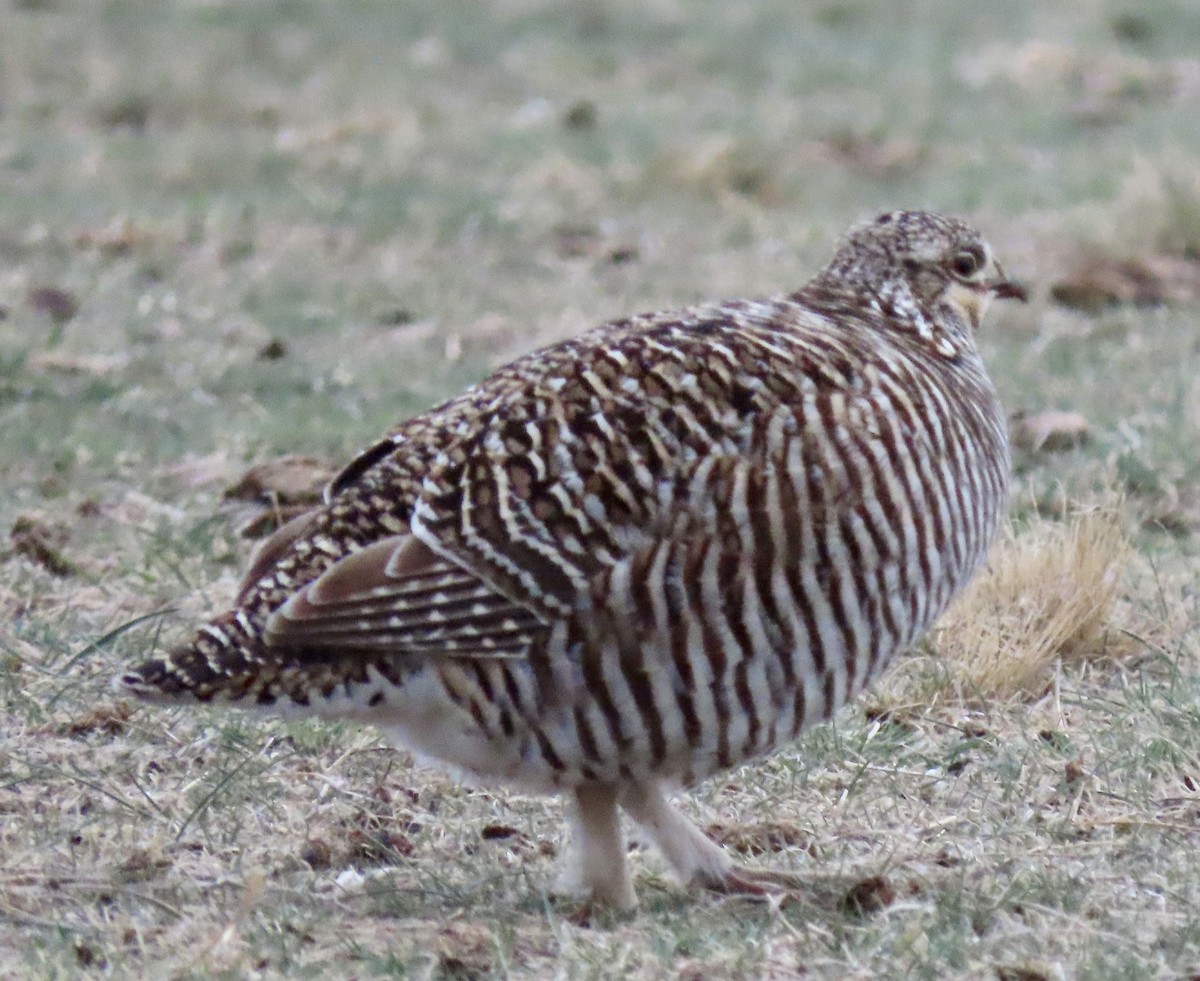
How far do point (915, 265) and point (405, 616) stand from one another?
4.67 feet

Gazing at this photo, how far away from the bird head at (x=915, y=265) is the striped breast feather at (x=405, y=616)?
1190 mm

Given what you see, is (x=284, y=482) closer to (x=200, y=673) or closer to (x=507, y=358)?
(x=507, y=358)

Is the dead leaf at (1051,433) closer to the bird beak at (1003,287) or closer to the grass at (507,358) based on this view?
the grass at (507,358)

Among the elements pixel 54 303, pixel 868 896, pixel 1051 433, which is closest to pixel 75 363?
pixel 54 303

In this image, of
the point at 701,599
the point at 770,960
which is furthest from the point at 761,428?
the point at 770,960

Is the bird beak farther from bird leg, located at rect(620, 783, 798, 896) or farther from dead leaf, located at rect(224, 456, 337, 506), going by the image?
dead leaf, located at rect(224, 456, 337, 506)

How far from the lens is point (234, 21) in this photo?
1461 cm

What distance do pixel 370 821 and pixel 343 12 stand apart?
11157 millimetres

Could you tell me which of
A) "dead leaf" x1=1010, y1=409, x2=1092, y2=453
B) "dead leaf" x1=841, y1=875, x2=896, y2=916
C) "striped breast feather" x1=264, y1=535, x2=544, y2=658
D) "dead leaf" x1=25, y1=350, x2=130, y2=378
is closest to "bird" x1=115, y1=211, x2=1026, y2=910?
"striped breast feather" x1=264, y1=535, x2=544, y2=658

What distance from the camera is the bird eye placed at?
480cm

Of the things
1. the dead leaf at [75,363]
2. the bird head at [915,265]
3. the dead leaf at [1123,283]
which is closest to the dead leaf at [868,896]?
the bird head at [915,265]

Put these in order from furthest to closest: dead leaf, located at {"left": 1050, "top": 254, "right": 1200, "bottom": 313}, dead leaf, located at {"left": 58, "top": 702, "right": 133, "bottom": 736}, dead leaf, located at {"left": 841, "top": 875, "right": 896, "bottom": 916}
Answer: dead leaf, located at {"left": 1050, "top": 254, "right": 1200, "bottom": 313}, dead leaf, located at {"left": 58, "top": 702, "right": 133, "bottom": 736}, dead leaf, located at {"left": 841, "top": 875, "right": 896, "bottom": 916}

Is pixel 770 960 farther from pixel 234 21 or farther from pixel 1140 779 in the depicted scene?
pixel 234 21

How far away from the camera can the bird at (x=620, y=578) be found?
155 inches
